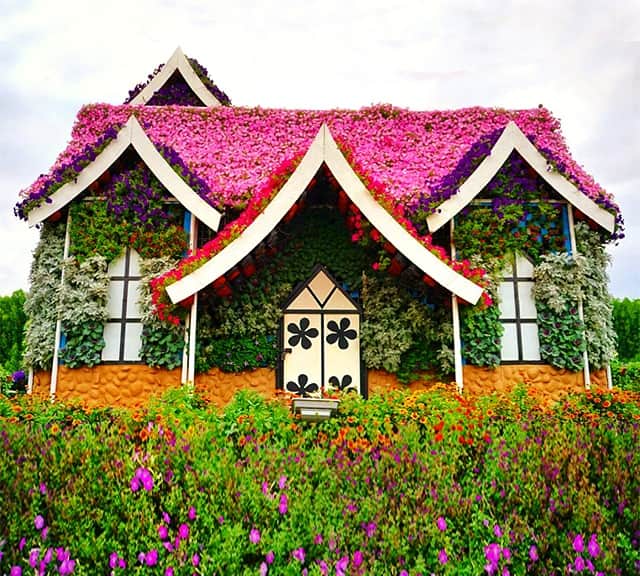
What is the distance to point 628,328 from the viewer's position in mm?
21031

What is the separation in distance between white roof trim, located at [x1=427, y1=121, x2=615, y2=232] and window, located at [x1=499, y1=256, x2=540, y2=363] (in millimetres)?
1216

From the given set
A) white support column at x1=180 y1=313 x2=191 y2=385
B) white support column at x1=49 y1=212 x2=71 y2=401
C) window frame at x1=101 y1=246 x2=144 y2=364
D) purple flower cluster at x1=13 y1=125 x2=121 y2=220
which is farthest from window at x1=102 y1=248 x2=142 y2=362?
purple flower cluster at x1=13 y1=125 x2=121 y2=220

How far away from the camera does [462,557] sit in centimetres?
412

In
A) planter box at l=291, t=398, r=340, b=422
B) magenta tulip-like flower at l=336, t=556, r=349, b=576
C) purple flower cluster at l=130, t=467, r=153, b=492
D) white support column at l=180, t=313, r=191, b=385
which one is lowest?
magenta tulip-like flower at l=336, t=556, r=349, b=576

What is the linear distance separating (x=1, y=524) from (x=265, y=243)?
5.69 m

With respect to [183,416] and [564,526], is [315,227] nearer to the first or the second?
[183,416]

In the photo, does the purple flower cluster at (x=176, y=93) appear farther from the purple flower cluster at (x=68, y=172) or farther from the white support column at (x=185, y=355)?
the white support column at (x=185, y=355)

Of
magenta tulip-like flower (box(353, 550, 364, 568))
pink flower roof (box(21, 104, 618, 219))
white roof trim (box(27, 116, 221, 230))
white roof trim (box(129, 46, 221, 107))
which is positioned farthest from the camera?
white roof trim (box(129, 46, 221, 107))

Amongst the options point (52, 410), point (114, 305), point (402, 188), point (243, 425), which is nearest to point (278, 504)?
point (243, 425)

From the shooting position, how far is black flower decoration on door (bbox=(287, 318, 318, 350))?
382 inches

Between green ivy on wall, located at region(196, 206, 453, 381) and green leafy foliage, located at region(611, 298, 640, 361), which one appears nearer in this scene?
green ivy on wall, located at region(196, 206, 453, 381)

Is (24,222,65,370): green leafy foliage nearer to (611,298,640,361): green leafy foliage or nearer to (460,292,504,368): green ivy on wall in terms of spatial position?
(460,292,504,368): green ivy on wall

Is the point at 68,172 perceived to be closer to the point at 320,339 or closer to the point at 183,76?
the point at 320,339

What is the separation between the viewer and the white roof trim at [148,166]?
29.9 feet
